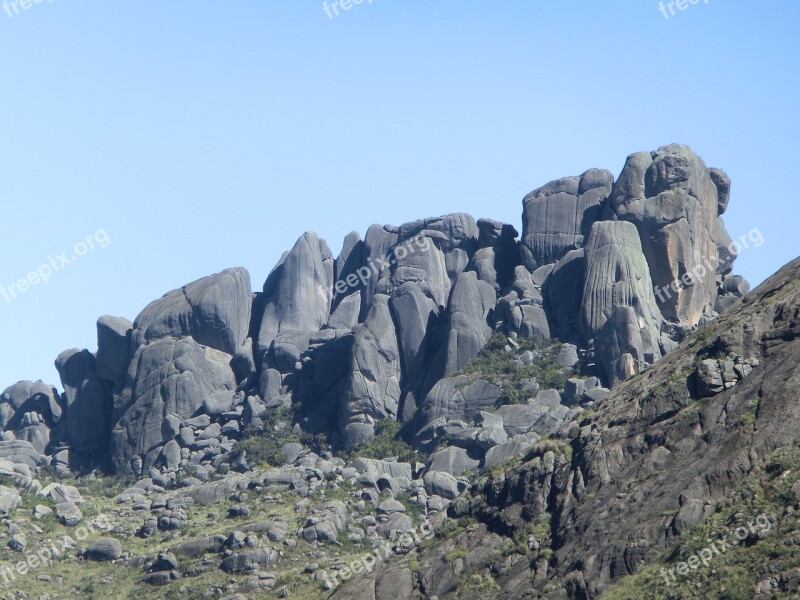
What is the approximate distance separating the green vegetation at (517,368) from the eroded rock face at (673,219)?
8.67m

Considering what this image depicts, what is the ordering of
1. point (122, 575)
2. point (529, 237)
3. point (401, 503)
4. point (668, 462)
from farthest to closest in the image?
1. point (529, 237)
2. point (401, 503)
3. point (122, 575)
4. point (668, 462)

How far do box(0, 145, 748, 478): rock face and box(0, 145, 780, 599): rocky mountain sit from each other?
179 millimetres

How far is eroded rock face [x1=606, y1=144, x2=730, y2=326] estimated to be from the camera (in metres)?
106

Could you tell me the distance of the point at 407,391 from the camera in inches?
4218

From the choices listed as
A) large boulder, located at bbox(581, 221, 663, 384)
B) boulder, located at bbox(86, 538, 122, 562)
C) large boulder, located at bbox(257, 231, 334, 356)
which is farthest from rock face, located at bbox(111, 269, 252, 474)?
large boulder, located at bbox(581, 221, 663, 384)

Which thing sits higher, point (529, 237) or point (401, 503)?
point (529, 237)

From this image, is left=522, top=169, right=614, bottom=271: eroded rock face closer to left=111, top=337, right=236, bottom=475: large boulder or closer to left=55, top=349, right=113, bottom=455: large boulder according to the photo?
left=111, top=337, right=236, bottom=475: large boulder

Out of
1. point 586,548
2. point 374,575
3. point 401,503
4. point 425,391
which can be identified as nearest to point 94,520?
point 401,503

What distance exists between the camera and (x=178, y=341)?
114812 millimetres

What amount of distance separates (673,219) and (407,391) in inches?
844

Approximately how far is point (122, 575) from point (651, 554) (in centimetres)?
3888

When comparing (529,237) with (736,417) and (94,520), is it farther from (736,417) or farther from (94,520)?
(736,417)

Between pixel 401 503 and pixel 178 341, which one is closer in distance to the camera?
pixel 401 503

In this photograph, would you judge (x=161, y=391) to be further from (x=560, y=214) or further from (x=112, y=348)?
(x=560, y=214)
